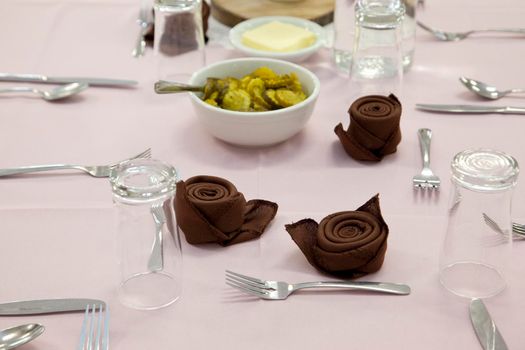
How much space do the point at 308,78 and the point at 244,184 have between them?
0.23 metres

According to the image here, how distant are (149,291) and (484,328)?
0.36m

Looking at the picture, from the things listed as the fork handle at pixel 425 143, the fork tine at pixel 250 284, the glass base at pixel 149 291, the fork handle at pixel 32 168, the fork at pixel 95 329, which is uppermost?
the fork tine at pixel 250 284

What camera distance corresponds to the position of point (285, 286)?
99 centimetres

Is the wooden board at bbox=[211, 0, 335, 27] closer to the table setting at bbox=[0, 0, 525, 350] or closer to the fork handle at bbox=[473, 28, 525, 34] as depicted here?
the table setting at bbox=[0, 0, 525, 350]

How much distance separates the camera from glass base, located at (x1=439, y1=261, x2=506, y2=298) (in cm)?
99

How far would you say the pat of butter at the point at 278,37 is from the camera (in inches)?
62.7

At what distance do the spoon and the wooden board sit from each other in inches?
14.5

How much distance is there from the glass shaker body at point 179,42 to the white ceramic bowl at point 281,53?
7 cm

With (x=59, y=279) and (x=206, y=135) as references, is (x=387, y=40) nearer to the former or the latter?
(x=206, y=135)

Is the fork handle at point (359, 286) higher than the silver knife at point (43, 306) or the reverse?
higher

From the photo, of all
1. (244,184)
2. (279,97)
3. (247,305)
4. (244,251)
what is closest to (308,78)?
(279,97)

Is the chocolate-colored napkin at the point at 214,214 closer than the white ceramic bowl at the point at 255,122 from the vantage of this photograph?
Yes

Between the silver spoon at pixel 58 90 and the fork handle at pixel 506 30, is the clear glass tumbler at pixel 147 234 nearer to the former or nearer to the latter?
the silver spoon at pixel 58 90

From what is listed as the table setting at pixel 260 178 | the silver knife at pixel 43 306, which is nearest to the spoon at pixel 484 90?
the table setting at pixel 260 178
